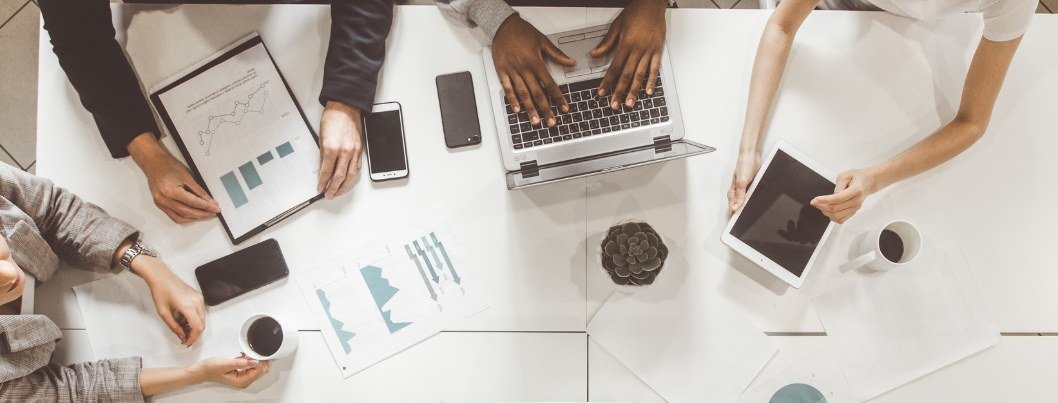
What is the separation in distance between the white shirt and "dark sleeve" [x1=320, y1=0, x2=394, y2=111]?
3.22 ft

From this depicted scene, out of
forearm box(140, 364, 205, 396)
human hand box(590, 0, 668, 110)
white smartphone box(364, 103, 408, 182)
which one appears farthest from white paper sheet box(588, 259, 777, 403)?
forearm box(140, 364, 205, 396)

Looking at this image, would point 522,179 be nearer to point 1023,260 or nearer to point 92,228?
point 92,228

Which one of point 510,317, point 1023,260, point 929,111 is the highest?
point 929,111

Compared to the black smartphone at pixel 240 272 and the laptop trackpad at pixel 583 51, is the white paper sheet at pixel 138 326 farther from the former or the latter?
the laptop trackpad at pixel 583 51

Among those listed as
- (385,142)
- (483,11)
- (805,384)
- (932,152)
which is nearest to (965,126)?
(932,152)

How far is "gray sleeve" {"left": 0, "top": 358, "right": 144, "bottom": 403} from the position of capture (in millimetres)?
967

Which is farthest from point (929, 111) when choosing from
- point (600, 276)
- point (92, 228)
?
point (92, 228)

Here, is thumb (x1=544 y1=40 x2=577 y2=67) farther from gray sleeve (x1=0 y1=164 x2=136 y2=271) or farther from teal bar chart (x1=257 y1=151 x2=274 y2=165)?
gray sleeve (x1=0 y1=164 x2=136 y2=271)

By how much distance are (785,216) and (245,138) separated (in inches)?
41.1

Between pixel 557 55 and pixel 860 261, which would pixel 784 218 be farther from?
pixel 557 55

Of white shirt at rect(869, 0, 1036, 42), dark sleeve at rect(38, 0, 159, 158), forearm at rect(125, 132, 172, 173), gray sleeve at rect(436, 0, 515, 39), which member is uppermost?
dark sleeve at rect(38, 0, 159, 158)

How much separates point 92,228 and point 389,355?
589mm

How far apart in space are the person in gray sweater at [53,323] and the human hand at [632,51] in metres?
0.84

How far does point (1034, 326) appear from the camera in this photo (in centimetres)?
110
